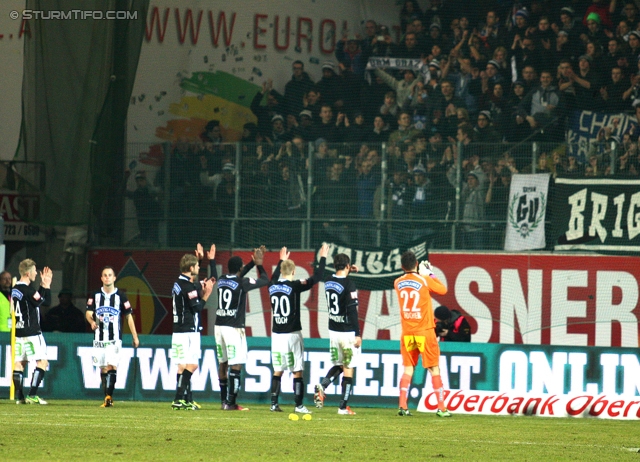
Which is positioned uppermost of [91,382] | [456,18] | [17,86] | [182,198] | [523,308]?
[456,18]

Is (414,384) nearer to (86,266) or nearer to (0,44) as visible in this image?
(86,266)

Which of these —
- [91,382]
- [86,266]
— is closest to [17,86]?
[86,266]

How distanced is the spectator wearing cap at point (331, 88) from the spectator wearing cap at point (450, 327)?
634 cm

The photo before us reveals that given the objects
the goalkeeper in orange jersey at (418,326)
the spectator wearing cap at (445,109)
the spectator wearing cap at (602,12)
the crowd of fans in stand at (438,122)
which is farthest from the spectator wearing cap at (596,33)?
the goalkeeper in orange jersey at (418,326)

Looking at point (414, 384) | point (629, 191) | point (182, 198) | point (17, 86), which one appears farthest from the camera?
point (17, 86)

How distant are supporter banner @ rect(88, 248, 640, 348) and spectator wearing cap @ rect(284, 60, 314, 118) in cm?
385

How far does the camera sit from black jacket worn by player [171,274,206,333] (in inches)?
525

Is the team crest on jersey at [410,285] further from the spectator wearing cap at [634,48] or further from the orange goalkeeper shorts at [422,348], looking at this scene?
the spectator wearing cap at [634,48]

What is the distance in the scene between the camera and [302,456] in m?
8.51

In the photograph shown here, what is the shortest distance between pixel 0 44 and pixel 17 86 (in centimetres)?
88

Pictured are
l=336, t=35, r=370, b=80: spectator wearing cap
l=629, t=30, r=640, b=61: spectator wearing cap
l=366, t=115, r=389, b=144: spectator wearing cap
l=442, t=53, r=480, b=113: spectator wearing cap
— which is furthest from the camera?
l=336, t=35, r=370, b=80: spectator wearing cap

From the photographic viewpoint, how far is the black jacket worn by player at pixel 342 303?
42.9 feet

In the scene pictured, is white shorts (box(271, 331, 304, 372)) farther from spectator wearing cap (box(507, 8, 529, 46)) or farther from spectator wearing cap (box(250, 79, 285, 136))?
spectator wearing cap (box(507, 8, 529, 46))

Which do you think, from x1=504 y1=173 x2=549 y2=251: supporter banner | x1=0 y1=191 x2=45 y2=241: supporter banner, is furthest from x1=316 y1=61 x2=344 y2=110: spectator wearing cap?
x1=0 y1=191 x2=45 y2=241: supporter banner
